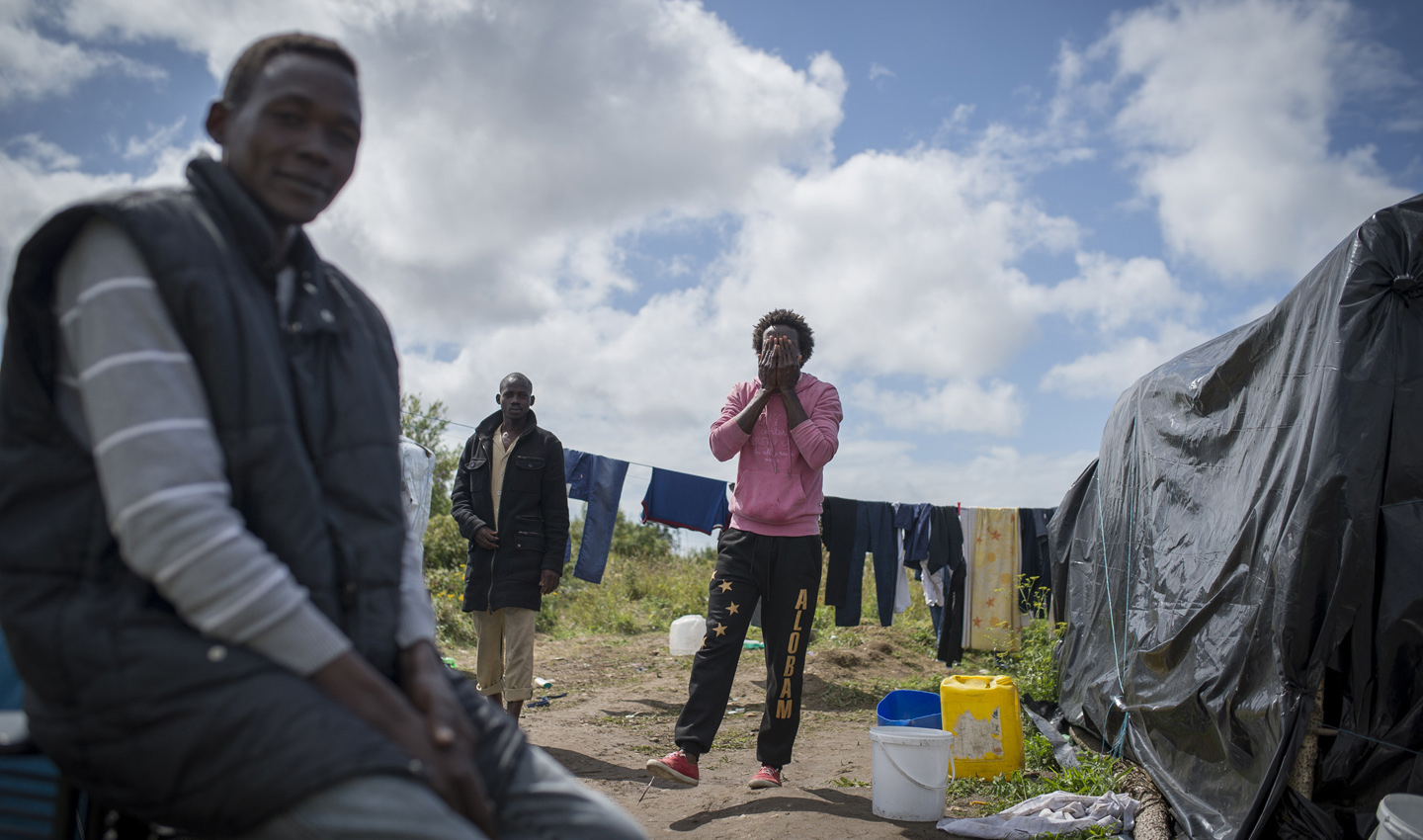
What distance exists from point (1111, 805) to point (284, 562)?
388 centimetres

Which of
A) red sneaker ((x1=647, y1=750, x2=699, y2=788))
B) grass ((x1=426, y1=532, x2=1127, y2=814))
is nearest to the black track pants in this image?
red sneaker ((x1=647, y1=750, x2=699, y2=788))

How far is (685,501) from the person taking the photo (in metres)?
8.38

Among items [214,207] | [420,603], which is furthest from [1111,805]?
[214,207]

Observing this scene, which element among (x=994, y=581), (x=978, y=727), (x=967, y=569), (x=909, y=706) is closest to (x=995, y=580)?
(x=994, y=581)

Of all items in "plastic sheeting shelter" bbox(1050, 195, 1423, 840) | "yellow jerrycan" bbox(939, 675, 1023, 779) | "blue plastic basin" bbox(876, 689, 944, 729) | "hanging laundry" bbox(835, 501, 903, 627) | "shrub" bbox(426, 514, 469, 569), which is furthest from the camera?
"shrub" bbox(426, 514, 469, 569)

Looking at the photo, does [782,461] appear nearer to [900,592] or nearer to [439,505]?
[900,592]

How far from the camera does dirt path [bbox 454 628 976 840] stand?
12.5 ft

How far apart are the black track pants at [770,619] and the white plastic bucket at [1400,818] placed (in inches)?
84.4

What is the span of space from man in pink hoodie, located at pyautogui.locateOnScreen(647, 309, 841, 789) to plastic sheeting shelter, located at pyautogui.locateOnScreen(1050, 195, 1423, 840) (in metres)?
1.76

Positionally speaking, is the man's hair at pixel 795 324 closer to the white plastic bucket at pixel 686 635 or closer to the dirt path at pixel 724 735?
the dirt path at pixel 724 735

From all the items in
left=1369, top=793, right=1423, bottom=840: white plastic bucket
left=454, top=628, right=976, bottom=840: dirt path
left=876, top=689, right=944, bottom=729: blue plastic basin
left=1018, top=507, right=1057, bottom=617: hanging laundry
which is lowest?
left=454, top=628, right=976, bottom=840: dirt path

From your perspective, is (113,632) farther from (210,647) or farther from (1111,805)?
(1111,805)

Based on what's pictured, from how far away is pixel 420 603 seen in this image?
1.49 meters

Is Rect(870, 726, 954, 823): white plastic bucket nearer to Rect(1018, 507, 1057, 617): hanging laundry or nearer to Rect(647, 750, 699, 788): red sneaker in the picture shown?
Rect(647, 750, 699, 788): red sneaker
